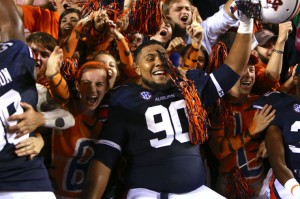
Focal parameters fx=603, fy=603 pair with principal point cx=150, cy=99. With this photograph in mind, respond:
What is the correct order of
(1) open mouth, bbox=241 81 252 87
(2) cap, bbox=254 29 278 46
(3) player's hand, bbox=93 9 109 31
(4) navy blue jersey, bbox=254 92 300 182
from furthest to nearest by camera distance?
(2) cap, bbox=254 29 278 46 → (1) open mouth, bbox=241 81 252 87 → (4) navy blue jersey, bbox=254 92 300 182 → (3) player's hand, bbox=93 9 109 31

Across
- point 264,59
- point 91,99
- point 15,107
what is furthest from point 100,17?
point 264,59

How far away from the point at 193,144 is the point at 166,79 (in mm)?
420

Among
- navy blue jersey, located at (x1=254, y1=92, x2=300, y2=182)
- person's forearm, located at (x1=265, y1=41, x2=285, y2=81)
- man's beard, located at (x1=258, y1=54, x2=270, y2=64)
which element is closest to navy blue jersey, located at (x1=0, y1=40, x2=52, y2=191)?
navy blue jersey, located at (x1=254, y1=92, x2=300, y2=182)

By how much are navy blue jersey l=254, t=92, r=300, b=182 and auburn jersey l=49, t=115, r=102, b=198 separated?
1.23 m

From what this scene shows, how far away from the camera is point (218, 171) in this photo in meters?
4.26

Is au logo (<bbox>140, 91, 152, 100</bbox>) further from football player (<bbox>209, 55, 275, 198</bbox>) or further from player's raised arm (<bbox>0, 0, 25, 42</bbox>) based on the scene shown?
player's raised arm (<bbox>0, 0, 25, 42</bbox>)

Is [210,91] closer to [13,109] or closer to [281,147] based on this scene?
[281,147]

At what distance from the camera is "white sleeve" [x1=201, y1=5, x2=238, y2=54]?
464 centimetres

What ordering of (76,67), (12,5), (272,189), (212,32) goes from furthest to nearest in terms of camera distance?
1. (212,32)
2. (272,189)
3. (76,67)
4. (12,5)

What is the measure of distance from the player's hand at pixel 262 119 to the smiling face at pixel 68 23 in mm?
1387

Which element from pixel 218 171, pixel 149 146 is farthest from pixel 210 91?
pixel 218 171

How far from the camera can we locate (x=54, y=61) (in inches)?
127

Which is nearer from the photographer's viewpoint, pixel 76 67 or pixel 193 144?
pixel 193 144

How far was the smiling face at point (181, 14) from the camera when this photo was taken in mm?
4723
